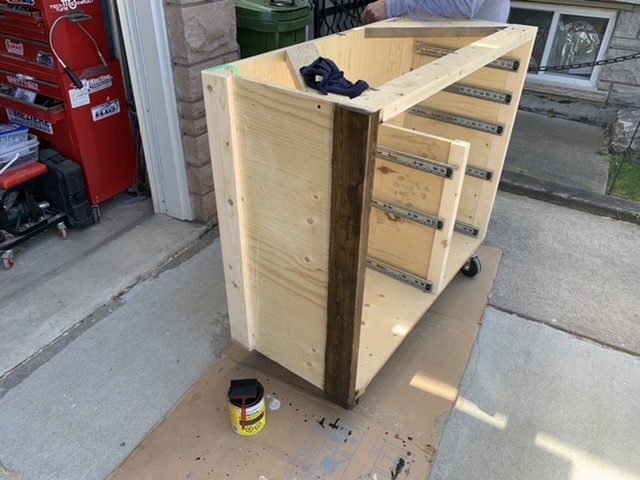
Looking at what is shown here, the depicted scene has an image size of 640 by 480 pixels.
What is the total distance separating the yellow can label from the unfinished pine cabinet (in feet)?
0.71

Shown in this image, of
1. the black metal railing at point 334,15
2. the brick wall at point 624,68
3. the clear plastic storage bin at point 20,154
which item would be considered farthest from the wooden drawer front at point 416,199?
the brick wall at point 624,68

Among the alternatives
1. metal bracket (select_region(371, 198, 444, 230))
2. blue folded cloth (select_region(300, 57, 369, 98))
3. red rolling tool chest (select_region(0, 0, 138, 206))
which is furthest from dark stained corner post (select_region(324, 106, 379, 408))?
red rolling tool chest (select_region(0, 0, 138, 206))

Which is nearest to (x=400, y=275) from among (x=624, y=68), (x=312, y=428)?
(x=312, y=428)

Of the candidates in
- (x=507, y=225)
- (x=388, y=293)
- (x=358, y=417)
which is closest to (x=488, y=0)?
(x=507, y=225)

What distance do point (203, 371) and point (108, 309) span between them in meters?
0.70

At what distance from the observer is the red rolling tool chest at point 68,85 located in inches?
107

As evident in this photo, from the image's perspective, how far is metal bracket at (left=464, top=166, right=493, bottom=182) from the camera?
9.18 ft

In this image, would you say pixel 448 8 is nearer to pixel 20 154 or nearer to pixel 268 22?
pixel 268 22

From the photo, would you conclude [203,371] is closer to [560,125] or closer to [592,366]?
[592,366]

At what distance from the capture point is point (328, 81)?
5.27 feet

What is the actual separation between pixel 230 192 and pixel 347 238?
48cm

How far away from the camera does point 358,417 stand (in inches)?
82.5

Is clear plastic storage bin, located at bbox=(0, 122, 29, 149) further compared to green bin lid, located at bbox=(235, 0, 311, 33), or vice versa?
green bin lid, located at bbox=(235, 0, 311, 33)

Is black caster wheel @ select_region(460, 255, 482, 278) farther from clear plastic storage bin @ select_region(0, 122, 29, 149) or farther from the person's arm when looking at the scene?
clear plastic storage bin @ select_region(0, 122, 29, 149)
